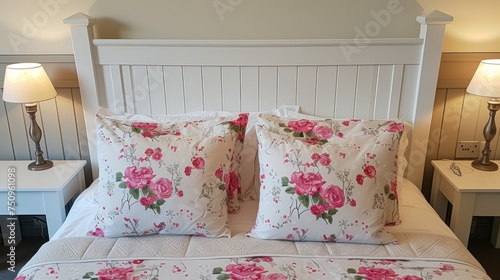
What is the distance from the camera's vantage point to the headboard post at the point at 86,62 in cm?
192

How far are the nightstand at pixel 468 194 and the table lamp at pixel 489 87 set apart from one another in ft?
0.36

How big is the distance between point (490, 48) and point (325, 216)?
1288 millimetres

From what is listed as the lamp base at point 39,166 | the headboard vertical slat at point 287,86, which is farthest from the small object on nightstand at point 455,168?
the lamp base at point 39,166

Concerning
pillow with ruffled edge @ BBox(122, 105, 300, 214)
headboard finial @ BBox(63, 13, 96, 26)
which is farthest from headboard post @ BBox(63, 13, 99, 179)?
pillow with ruffled edge @ BBox(122, 105, 300, 214)

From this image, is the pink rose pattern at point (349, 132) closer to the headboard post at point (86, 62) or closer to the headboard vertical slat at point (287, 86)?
the headboard vertical slat at point (287, 86)

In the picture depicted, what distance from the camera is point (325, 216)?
1.48m

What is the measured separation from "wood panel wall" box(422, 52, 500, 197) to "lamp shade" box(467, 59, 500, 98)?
14 cm

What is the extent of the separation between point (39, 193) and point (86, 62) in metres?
0.66

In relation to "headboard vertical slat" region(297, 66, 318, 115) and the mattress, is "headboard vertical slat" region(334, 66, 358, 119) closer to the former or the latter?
"headboard vertical slat" region(297, 66, 318, 115)

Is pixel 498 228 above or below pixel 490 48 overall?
below

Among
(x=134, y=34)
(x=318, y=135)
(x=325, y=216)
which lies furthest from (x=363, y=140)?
(x=134, y=34)

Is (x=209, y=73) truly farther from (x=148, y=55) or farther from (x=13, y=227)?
(x=13, y=227)

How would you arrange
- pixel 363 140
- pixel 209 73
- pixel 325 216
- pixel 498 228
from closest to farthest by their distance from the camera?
1. pixel 325 216
2. pixel 363 140
3. pixel 209 73
4. pixel 498 228

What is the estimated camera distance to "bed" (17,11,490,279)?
1.43 meters
